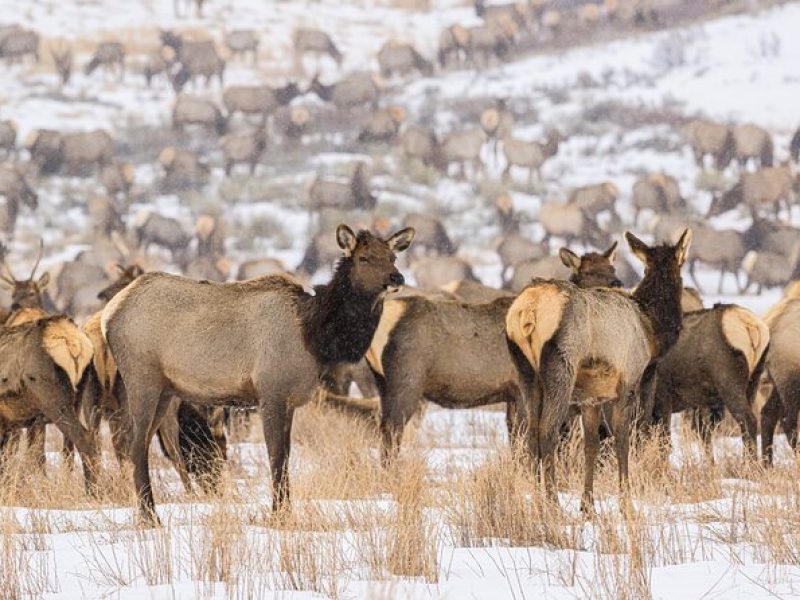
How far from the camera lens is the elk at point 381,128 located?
46.4m

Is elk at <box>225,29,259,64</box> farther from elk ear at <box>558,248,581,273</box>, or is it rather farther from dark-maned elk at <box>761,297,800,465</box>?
elk ear at <box>558,248,581,273</box>

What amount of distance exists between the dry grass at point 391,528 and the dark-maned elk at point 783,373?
1892mm

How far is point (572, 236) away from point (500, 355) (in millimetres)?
25355

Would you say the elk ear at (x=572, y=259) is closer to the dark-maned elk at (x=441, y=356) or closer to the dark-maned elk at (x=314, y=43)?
the dark-maned elk at (x=441, y=356)

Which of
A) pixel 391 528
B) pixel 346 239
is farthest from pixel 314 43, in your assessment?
pixel 391 528

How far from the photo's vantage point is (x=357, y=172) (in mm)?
40812

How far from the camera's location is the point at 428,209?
40656mm

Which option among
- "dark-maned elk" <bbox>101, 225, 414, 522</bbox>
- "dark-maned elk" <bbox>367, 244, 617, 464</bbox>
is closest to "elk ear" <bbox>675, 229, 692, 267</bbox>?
"dark-maned elk" <bbox>367, 244, 617, 464</bbox>

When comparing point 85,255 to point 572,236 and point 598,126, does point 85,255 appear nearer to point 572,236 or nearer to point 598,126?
point 572,236

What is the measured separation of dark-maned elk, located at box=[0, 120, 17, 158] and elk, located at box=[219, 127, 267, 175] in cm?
692

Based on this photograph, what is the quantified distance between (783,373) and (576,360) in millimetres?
4410

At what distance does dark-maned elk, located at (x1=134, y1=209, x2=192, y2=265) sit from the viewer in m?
37.0

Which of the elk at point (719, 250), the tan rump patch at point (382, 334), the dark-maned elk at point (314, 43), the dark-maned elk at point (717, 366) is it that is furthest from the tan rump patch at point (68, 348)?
the dark-maned elk at point (314, 43)

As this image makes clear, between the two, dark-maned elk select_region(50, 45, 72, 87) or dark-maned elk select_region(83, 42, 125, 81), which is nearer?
dark-maned elk select_region(50, 45, 72, 87)
